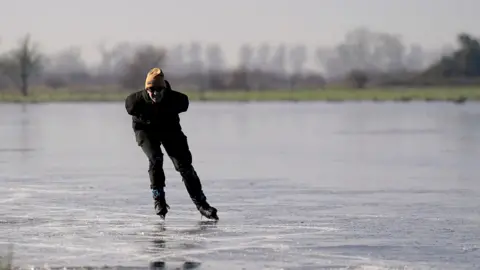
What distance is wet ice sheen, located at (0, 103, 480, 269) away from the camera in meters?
9.43

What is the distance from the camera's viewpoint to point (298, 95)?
3556 inches

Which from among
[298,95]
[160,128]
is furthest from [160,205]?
[298,95]

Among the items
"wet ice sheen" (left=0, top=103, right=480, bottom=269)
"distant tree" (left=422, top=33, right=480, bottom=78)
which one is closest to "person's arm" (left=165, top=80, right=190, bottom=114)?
"wet ice sheen" (left=0, top=103, right=480, bottom=269)

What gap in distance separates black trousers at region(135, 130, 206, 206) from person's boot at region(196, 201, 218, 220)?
0.17ft

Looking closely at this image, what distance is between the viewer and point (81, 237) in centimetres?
1057

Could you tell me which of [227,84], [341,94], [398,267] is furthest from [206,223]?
[227,84]

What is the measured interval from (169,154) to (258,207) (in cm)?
146

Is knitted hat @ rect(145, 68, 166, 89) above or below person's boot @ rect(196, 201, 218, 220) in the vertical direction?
above

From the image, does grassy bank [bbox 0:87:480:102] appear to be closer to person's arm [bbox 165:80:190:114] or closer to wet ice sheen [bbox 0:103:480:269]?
wet ice sheen [bbox 0:103:480:269]

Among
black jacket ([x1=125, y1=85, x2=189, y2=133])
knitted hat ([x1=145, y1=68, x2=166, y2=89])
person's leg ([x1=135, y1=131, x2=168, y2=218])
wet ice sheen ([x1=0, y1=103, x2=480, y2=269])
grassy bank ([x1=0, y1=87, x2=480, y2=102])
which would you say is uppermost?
knitted hat ([x1=145, y1=68, x2=166, y2=89])

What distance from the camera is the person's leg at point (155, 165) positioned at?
11977mm

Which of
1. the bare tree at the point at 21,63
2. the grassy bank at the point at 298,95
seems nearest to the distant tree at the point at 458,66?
the grassy bank at the point at 298,95

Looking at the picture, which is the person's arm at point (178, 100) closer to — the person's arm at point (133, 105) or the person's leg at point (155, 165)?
the person's arm at point (133, 105)

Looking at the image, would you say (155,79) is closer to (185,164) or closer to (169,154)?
(169,154)
